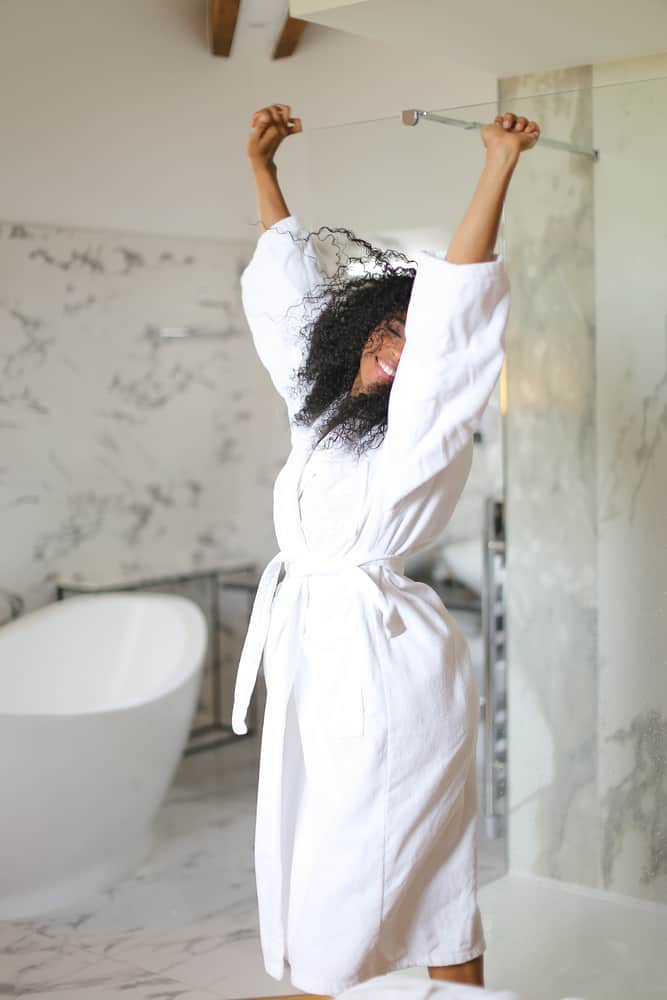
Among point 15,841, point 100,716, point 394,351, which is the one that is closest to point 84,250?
point 100,716

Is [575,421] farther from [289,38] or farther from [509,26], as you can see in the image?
[289,38]

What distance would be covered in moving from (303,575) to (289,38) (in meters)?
3.06

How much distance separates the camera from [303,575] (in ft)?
6.71

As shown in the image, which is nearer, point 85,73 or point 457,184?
point 457,184

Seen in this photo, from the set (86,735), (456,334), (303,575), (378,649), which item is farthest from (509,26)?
(86,735)

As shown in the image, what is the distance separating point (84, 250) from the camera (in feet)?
14.3

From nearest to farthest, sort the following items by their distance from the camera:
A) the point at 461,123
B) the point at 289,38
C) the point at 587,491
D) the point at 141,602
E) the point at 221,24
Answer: the point at 461,123
the point at 587,491
the point at 141,602
the point at 221,24
the point at 289,38

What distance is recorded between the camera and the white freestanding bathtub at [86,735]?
308 cm

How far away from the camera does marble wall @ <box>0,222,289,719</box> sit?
4.19 m

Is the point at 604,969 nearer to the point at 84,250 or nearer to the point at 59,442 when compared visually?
the point at 59,442

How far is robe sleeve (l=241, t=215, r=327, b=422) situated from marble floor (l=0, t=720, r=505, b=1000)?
4.57 ft

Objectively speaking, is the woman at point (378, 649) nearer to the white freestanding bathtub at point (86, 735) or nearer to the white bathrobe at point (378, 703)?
the white bathrobe at point (378, 703)

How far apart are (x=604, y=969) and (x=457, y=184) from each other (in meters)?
1.70

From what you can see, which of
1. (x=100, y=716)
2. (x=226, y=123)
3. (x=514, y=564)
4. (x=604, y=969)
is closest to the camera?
(x=604, y=969)
